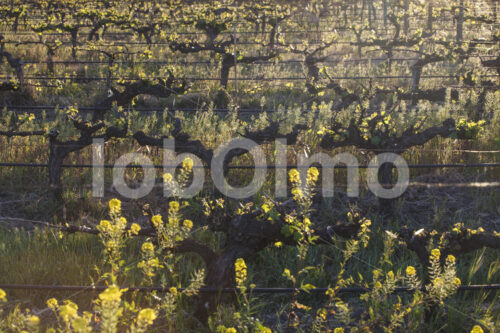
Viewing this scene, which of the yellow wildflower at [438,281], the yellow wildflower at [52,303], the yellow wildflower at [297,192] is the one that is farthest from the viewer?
the yellow wildflower at [297,192]

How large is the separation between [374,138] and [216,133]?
2.14 metres

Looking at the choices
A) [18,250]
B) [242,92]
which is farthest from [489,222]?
[242,92]

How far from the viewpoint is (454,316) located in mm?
2850

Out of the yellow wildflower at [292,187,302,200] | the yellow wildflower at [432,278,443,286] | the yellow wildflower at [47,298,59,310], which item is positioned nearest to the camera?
the yellow wildflower at [47,298,59,310]

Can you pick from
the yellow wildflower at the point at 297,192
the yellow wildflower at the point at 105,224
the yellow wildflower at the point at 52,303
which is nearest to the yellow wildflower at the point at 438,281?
the yellow wildflower at the point at 297,192

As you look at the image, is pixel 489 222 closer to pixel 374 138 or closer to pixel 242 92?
pixel 374 138

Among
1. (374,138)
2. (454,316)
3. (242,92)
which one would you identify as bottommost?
(454,316)

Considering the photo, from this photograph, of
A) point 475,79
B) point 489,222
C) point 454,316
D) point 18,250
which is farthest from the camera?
point 475,79

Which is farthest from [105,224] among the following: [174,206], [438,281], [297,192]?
[438,281]

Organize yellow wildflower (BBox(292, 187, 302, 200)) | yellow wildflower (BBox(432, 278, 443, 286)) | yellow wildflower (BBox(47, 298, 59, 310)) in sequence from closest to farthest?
yellow wildflower (BBox(47, 298, 59, 310)) < yellow wildflower (BBox(432, 278, 443, 286)) < yellow wildflower (BBox(292, 187, 302, 200))

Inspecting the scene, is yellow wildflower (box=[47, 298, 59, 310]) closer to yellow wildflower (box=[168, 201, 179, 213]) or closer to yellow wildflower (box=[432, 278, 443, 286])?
yellow wildflower (box=[168, 201, 179, 213])

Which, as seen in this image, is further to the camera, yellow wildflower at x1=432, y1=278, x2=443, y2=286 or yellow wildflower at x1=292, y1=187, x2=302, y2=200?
yellow wildflower at x1=292, y1=187, x2=302, y2=200

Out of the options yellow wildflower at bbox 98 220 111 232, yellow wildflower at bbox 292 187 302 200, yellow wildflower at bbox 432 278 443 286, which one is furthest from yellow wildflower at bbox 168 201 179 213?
yellow wildflower at bbox 432 278 443 286

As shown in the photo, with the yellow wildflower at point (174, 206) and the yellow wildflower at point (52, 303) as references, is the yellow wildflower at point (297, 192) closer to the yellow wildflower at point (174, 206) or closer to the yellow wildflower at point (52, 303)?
the yellow wildflower at point (174, 206)
